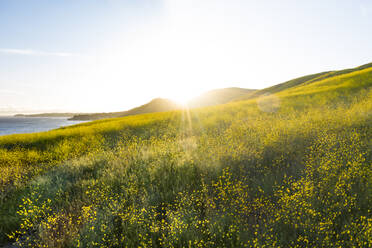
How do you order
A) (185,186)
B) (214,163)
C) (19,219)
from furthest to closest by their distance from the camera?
(214,163) → (185,186) → (19,219)

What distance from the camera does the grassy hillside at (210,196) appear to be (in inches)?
116

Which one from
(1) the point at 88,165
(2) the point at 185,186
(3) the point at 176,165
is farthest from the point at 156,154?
(1) the point at 88,165

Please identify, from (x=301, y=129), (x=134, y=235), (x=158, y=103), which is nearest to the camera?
(x=134, y=235)

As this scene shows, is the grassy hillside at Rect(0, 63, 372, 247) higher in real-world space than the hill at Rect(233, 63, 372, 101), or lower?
lower

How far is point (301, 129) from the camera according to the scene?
723 cm

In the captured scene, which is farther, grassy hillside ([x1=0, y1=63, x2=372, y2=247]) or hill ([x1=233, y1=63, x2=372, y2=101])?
hill ([x1=233, y1=63, x2=372, y2=101])

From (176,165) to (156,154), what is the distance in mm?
1316

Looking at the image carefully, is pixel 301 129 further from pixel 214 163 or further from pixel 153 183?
pixel 153 183

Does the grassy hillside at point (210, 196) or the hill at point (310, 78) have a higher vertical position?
the hill at point (310, 78)

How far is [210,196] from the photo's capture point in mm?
3943

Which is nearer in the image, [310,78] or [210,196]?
[210,196]

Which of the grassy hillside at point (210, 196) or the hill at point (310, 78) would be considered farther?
the hill at point (310, 78)

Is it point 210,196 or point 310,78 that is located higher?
point 310,78

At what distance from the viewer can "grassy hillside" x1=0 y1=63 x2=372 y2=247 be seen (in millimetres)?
2947
